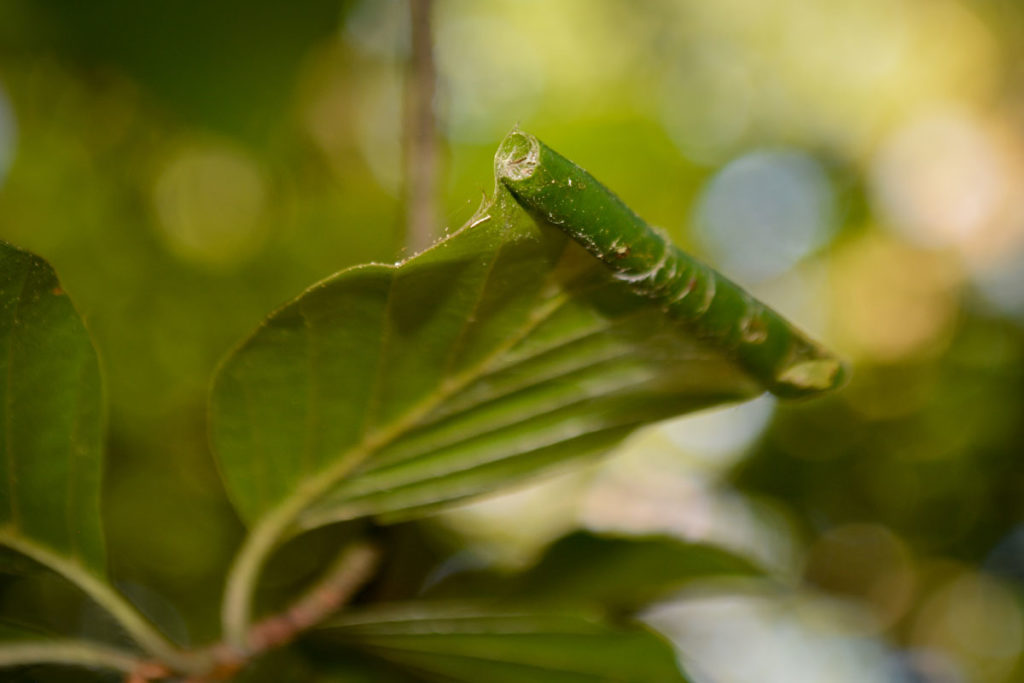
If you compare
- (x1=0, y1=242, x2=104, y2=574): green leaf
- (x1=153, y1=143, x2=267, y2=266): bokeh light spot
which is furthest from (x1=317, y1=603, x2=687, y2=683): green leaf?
(x1=153, y1=143, x2=267, y2=266): bokeh light spot

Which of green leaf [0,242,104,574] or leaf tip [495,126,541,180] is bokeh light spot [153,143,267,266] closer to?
green leaf [0,242,104,574]

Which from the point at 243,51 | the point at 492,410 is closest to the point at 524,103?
the point at 243,51

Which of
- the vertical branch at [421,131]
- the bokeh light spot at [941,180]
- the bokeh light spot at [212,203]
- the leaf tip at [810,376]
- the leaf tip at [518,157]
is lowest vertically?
the leaf tip at [810,376]

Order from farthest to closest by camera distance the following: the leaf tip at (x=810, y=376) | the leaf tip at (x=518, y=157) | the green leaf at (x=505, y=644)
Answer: the green leaf at (x=505, y=644) < the leaf tip at (x=810, y=376) < the leaf tip at (x=518, y=157)

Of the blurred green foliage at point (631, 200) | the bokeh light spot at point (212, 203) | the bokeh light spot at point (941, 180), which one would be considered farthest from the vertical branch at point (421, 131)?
the bokeh light spot at point (941, 180)

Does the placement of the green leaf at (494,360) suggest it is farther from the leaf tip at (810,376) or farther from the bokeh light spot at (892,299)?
the bokeh light spot at (892,299)

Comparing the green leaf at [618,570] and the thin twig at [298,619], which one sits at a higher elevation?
the green leaf at [618,570]

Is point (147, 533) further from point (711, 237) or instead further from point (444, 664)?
point (711, 237)

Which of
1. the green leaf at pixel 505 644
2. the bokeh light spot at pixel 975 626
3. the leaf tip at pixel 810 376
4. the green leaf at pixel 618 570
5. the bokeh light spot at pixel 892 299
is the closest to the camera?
the leaf tip at pixel 810 376
